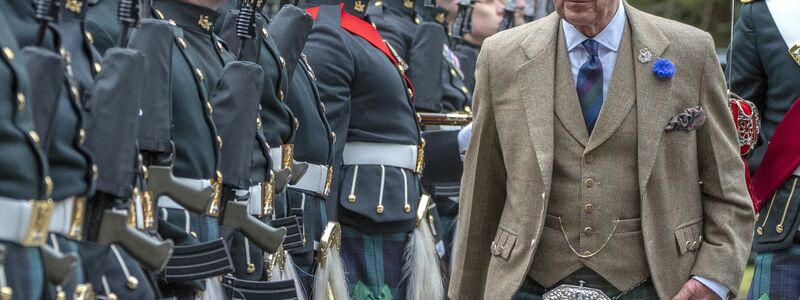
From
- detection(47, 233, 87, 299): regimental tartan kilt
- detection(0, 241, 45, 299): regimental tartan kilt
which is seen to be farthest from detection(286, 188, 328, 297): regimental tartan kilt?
detection(0, 241, 45, 299): regimental tartan kilt

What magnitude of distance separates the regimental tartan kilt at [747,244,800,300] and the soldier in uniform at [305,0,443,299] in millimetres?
1606

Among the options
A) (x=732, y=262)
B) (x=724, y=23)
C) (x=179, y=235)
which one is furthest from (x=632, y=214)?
(x=724, y=23)

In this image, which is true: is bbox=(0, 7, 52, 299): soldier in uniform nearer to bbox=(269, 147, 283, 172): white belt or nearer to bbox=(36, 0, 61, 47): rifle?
bbox=(36, 0, 61, 47): rifle

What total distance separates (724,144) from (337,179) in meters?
2.15

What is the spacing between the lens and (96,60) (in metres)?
4.10

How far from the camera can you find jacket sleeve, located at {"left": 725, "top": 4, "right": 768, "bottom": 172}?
19.9ft

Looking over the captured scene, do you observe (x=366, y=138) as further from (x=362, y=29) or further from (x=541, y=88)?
(x=541, y=88)

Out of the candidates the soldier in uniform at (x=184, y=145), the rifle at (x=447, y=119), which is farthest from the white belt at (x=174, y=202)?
the rifle at (x=447, y=119)

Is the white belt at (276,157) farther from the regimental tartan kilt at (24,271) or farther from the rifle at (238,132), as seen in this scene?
the regimental tartan kilt at (24,271)

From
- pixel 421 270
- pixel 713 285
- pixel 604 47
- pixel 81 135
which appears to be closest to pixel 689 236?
pixel 713 285

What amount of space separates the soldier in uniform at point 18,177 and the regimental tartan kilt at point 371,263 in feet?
11.1

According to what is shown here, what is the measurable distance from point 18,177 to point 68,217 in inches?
11.1

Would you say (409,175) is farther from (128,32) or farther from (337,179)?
(128,32)

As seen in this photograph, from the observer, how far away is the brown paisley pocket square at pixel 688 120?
4.85m
